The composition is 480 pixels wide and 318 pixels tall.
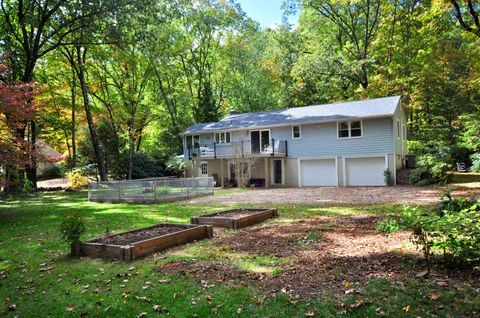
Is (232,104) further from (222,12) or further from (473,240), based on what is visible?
(473,240)

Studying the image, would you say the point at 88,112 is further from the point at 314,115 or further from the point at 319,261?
the point at 319,261

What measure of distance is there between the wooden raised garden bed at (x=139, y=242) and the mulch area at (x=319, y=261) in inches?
28.6

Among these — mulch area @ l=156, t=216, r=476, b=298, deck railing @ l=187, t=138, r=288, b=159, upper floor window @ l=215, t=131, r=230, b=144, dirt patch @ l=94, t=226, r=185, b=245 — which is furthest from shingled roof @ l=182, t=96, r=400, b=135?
dirt patch @ l=94, t=226, r=185, b=245

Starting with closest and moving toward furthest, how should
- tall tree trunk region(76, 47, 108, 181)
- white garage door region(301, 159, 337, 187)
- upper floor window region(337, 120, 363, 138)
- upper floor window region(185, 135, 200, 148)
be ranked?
upper floor window region(337, 120, 363, 138), tall tree trunk region(76, 47, 108, 181), white garage door region(301, 159, 337, 187), upper floor window region(185, 135, 200, 148)

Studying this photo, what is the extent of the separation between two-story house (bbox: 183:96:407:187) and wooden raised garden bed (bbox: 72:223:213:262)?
15.0m

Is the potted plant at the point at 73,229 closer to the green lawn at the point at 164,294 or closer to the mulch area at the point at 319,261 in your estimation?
the green lawn at the point at 164,294

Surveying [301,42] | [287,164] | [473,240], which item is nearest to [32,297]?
[473,240]

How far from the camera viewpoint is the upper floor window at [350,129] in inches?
841

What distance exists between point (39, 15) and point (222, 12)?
61.3 ft

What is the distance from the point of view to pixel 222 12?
33.1 metres

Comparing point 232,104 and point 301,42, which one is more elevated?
point 301,42

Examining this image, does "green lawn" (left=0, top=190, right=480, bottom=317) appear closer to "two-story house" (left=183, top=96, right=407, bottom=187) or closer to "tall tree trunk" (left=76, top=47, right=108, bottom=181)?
"tall tree trunk" (left=76, top=47, right=108, bottom=181)

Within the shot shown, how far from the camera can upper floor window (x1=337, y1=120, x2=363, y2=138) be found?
2136cm

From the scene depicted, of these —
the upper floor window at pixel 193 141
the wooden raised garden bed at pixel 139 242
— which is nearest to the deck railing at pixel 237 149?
the upper floor window at pixel 193 141
